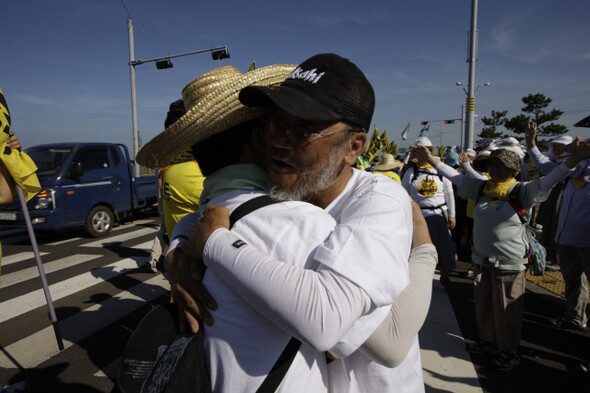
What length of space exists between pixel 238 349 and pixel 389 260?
43cm

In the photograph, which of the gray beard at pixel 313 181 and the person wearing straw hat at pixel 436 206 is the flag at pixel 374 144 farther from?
the gray beard at pixel 313 181

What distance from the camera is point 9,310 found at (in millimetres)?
4262

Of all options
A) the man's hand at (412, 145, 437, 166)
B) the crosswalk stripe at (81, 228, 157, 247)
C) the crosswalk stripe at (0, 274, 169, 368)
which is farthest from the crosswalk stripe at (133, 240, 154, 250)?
the man's hand at (412, 145, 437, 166)

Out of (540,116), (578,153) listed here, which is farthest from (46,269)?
(540,116)

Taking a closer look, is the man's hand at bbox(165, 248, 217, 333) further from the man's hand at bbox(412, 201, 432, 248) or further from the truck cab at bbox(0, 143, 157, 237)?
the truck cab at bbox(0, 143, 157, 237)

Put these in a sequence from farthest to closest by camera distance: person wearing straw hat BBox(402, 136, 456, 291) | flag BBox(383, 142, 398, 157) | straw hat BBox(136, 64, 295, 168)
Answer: flag BBox(383, 142, 398, 157), person wearing straw hat BBox(402, 136, 456, 291), straw hat BBox(136, 64, 295, 168)

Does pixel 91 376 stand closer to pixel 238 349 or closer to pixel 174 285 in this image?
pixel 174 285

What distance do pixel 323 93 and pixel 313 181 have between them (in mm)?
262

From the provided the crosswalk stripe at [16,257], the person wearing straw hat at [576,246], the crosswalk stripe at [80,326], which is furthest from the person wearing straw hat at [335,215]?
the crosswalk stripe at [16,257]

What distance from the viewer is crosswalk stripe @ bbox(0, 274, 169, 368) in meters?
3.25

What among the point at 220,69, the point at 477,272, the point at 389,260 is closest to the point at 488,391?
the point at 477,272

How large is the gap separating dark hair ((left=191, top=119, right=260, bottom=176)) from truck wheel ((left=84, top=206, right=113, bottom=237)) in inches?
323

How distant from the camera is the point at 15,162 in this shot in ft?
8.51

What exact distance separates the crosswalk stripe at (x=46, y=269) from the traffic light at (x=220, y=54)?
31.3 feet
